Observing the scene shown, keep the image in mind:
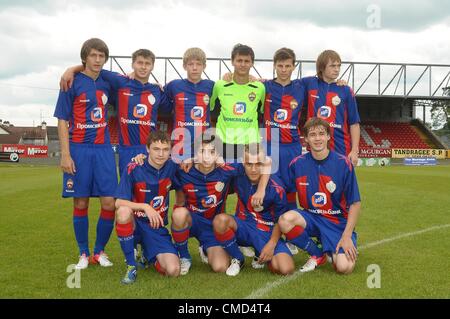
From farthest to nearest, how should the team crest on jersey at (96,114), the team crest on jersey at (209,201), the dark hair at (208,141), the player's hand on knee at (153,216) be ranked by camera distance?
the team crest on jersey at (96,114)
the team crest on jersey at (209,201)
the dark hair at (208,141)
the player's hand on knee at (153,216)

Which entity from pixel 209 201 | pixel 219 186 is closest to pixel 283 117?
pixel 219 186

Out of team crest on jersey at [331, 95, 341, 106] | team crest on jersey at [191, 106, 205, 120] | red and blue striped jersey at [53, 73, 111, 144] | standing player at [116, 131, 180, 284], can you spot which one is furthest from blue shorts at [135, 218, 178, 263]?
team crest on jersey at [331, 95, 341, 106]

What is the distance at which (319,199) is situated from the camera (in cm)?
437

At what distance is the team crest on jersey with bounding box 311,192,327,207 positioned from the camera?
171 inches

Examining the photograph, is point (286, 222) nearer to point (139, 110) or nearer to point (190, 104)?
point (190, 104)

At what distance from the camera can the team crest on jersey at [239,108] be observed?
462 centimetres

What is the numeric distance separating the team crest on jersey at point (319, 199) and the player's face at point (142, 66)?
2002 millimetres

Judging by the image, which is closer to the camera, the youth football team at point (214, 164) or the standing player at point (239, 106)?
the youth football team at point (214, 164)

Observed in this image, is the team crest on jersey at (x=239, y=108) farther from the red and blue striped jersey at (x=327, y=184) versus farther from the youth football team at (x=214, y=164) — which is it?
the red and blue striped jersey at (x=327, y=184)

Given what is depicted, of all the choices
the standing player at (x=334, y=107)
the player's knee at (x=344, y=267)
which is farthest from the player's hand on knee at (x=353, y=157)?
the player's knee at (x=344, y=267)

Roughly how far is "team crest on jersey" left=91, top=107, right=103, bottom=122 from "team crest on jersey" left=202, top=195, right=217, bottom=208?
4.18 feet

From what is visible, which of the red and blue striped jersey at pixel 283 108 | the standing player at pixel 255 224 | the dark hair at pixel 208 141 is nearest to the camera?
the standing player at pixel 255 224

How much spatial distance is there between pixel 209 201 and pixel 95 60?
1.65 metres

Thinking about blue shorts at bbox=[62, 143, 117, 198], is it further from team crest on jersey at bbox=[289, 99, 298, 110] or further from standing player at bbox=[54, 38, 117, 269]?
team crest on jersey at bbox=[289, 99, 298, 110]
